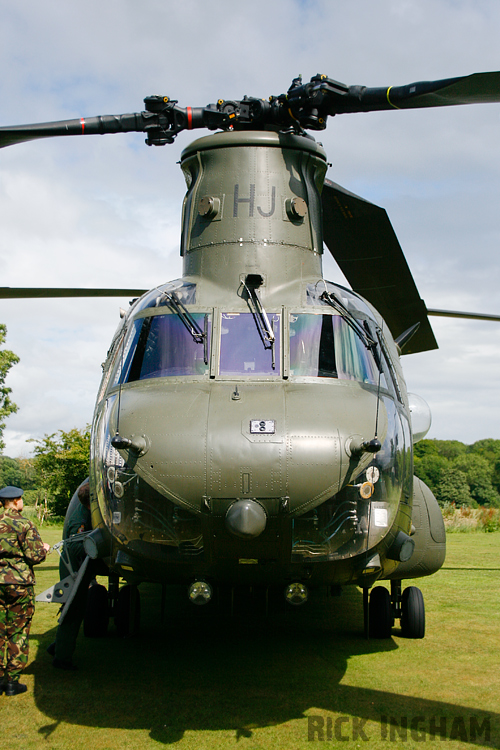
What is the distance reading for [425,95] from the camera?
17.4 ft

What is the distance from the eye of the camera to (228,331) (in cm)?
532

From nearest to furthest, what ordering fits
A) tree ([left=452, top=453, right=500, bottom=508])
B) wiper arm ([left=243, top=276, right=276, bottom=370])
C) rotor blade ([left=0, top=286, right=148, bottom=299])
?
wiper arm ([left=243, top=276, right=276, bottom=370])
rotor blade ([left=0, top=286, right=148, bottom=299])
tree ([left=452, top=453, right=500, bottom=508])

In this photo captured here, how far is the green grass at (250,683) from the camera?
4125 millimetres

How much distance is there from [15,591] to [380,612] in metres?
3.33

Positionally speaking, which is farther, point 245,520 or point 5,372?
point 5,372

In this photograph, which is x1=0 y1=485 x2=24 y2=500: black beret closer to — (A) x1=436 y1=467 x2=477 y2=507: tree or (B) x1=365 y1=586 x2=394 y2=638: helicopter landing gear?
(B) x1=365 y1=586 x2=394 y2=638: helicopter landing gear

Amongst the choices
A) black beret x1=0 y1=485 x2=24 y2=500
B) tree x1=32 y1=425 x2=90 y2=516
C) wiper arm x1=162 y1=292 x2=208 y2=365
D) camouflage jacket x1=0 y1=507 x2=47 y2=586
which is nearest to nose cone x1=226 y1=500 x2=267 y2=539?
wiper arm x1=162 y1=292 x2=208 y2=365

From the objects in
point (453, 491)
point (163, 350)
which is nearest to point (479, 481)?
point (453, 491)

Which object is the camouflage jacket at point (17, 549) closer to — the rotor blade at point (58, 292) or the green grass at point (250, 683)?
the green grass at point (250, 683)

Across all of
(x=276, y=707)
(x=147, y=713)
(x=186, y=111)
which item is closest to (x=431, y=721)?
(x=276, y=707)

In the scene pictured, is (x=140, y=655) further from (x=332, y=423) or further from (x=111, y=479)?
(x=332, y=423)

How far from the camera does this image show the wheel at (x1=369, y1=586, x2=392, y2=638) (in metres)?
6.38

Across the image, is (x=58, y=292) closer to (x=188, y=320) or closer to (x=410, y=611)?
(x=188, y=320)

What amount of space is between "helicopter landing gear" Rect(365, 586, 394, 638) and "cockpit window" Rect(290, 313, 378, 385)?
2.39 m
